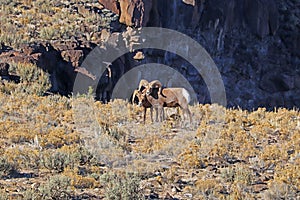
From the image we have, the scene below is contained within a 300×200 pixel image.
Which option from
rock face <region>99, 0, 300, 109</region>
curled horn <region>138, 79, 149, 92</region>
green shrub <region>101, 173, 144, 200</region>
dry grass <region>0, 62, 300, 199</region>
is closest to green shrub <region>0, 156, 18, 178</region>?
dry grass <region>0, 62, 300, 199</region>

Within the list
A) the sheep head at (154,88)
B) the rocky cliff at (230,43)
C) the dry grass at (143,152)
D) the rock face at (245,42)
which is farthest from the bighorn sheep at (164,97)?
the rock face at (245,42)

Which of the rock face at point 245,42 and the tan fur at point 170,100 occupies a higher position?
the rock face at point 245,42

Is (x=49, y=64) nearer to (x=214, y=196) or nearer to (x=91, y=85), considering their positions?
(x=91, y=85)

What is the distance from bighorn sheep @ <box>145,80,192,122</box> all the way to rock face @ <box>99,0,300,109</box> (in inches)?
548

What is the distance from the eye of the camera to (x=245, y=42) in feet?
→ 118

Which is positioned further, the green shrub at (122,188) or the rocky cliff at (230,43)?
the rocky cliff at (230,43)

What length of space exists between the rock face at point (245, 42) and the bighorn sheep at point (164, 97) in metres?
13.9

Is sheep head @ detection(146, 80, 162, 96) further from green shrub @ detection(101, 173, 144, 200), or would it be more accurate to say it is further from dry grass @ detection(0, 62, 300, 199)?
green shrub @ detection(101, 173, 144, 200)

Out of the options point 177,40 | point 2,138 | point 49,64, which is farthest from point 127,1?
point 2,138

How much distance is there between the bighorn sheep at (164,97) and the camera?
1385cm

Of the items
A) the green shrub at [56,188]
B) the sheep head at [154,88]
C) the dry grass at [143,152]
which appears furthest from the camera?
the sheep head at [154,88]

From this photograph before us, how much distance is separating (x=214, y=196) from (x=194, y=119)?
523cm

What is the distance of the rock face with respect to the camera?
3117 cm

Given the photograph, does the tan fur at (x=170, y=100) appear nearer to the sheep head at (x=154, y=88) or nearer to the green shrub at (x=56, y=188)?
the sheep head at (x=154, y=88)
